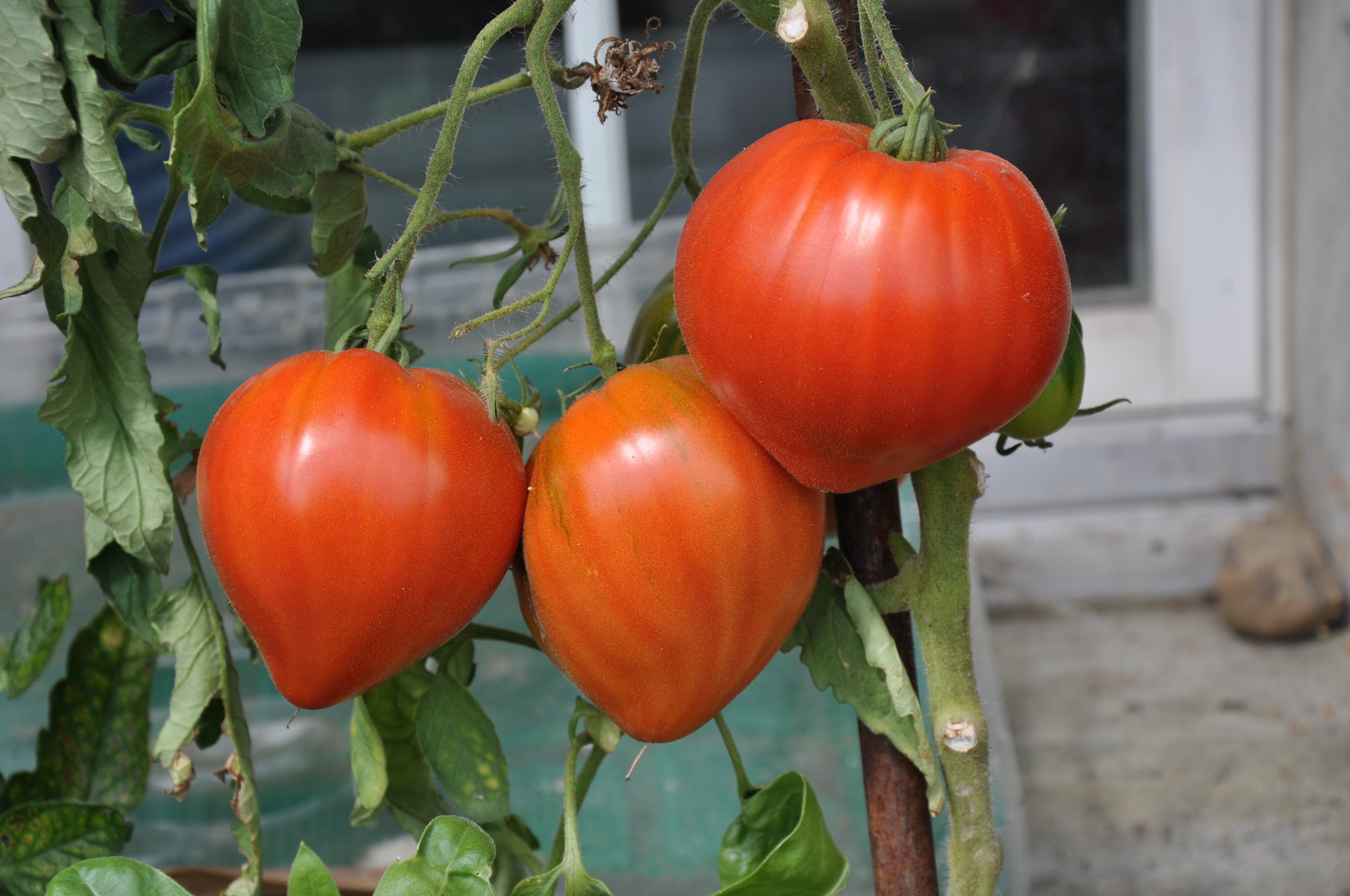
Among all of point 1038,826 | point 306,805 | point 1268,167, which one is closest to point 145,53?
point 306,805

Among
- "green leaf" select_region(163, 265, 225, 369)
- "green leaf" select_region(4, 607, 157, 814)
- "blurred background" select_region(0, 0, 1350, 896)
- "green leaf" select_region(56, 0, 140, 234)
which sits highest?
"green leaf" select_region(56, 0, 140, 234)

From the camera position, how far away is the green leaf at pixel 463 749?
15.8 inches

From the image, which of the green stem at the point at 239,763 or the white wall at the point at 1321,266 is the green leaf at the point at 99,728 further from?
the white wall at the point at 1321,266

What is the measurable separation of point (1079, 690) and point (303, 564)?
1.41 m

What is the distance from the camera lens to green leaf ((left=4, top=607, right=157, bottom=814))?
0.54 meters

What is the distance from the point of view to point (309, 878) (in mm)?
364

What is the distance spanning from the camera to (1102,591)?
1.75 meters

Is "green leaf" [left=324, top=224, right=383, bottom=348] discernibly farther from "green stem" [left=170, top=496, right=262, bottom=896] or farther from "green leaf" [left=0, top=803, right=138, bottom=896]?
"green leaf" [left=0, top=803, right=138, bottom=896]

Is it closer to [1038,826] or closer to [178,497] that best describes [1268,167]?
[1038,826]

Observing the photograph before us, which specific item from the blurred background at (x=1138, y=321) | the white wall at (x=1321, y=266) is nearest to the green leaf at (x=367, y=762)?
the blurred background at (x=1138, y=321)

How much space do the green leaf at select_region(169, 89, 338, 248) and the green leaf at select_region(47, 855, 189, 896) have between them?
192 mm

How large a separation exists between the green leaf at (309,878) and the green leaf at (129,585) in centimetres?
11

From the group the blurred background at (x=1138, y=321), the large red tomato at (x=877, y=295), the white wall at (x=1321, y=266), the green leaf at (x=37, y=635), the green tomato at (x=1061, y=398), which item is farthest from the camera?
the white wall at (x=1321, y=266)

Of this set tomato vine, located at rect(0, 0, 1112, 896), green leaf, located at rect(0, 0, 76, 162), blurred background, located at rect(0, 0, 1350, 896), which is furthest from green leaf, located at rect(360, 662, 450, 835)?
blurred background, located at rect(0, 0, 1350, 896)
